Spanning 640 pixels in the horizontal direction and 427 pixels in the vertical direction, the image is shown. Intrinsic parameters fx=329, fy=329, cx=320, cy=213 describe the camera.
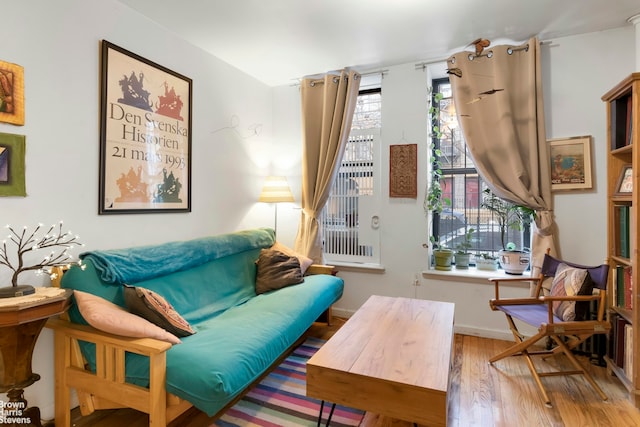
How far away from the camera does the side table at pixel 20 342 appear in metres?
1.41

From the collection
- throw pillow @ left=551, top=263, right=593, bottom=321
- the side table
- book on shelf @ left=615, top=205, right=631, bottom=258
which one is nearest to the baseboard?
throw pillow @ left=551, top=263, right=593, bottom=321

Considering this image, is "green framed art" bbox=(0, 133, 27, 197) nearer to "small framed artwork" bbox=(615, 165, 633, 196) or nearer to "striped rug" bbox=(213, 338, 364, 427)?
"striped rug" bbox=(213, 338, 364, 427)

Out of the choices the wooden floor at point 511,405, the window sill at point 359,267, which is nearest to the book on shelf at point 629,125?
the wooden floor at point 511,405

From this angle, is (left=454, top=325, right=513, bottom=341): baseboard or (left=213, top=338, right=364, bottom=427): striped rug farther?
(left=454, top=325, right=513, bottom=341): baseboard

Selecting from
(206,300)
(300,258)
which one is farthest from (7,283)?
(300,258)

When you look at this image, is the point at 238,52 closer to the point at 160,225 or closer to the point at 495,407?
the point at 160,225

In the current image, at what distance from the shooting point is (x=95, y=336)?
1625 mm

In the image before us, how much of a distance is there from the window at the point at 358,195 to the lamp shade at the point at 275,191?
0.49 metres

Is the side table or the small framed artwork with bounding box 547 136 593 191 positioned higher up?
the small framed artwork with bounding box 547 136 593 191

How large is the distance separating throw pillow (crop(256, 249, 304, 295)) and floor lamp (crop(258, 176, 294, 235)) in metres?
0.62

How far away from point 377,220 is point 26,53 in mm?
2905

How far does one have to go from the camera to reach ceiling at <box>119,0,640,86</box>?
7.48ft

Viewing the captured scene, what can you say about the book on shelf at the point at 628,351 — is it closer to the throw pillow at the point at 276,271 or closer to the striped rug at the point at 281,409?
the striped rug at the point at 281,409

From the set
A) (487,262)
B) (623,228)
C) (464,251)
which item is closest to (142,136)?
(464,251)
